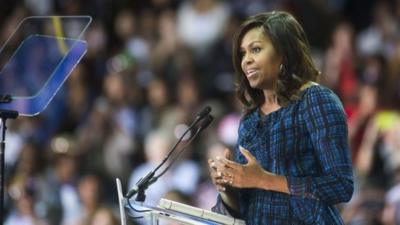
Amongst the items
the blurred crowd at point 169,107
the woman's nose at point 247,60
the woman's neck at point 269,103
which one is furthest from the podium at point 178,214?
the blurred crowd at point 169,107

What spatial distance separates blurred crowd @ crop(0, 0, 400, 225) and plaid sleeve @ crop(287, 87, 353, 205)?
315 cm

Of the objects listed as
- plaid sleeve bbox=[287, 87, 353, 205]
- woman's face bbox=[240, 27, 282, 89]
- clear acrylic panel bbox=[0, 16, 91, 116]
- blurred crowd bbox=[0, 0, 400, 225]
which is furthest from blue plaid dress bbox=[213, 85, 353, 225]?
blurred crowd bbox=[0, 0, 400, 225]

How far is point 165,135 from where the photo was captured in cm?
805

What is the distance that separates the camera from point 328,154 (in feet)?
11.5

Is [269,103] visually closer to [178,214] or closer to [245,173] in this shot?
[245,173]

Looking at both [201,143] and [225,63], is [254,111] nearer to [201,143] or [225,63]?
[201,143]

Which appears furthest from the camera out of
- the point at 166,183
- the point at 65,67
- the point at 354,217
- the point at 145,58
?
the point at 145,58

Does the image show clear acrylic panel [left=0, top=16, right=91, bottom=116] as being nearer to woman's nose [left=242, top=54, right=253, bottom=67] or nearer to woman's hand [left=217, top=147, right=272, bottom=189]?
woman's nose [left=242, top=54, right=253, bottom=67]

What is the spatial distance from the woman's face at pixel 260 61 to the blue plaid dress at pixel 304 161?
0.35ft

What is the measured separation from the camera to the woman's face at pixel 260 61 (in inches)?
142

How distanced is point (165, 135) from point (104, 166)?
0.58m

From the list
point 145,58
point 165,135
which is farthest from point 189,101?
point 145,58

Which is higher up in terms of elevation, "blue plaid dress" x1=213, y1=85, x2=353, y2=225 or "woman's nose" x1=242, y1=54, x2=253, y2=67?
"woman's nose" x1=242, y1=54, x2=253, y2=67

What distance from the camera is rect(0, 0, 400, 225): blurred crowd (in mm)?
7289
